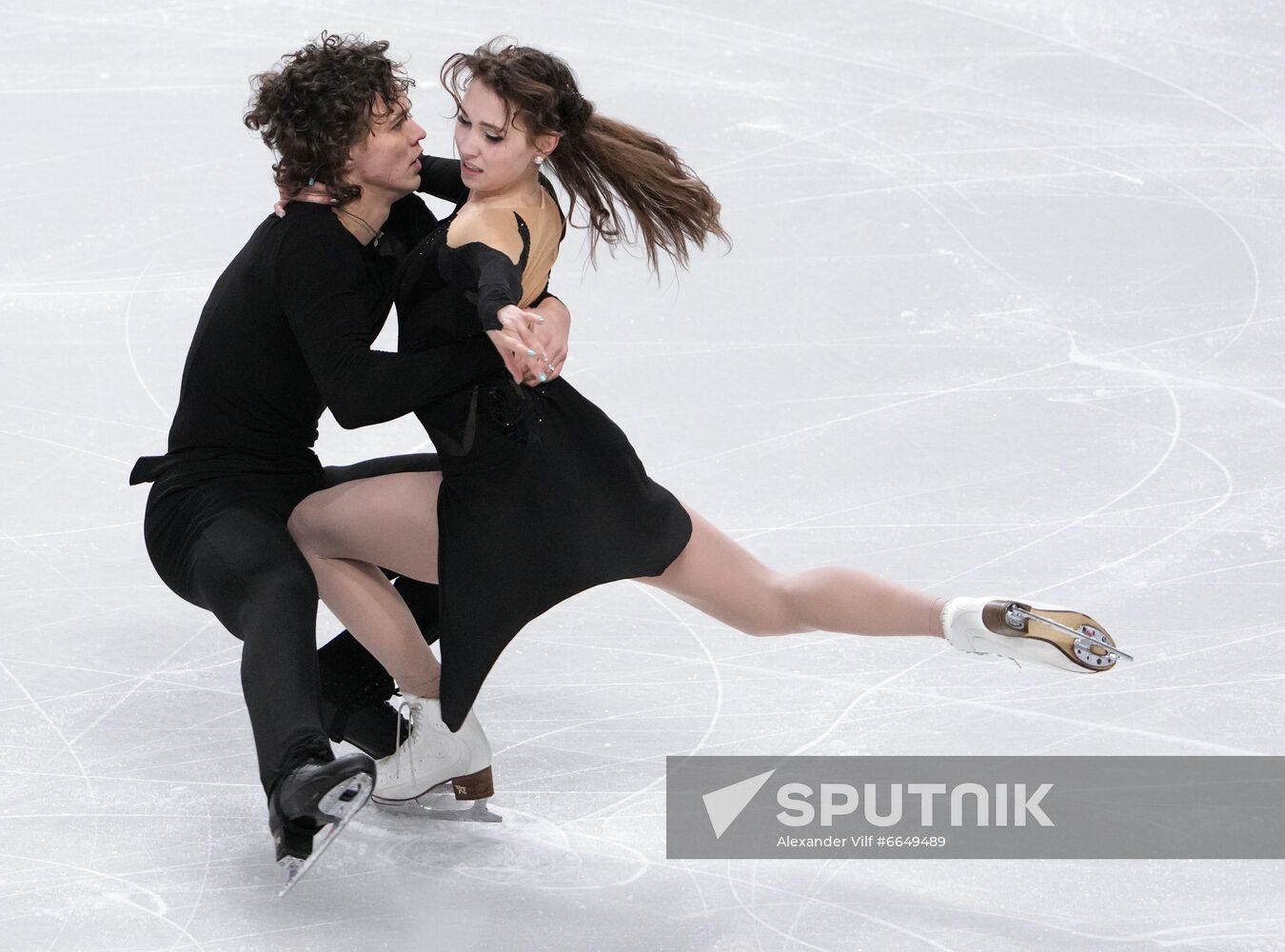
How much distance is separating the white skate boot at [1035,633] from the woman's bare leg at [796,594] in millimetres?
64

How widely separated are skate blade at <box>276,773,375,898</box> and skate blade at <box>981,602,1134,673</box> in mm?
1170

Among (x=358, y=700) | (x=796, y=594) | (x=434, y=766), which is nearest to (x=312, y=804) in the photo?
(x=434, y=766)

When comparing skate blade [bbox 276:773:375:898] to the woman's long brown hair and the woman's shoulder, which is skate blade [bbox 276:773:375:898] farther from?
the woman's long brown hair

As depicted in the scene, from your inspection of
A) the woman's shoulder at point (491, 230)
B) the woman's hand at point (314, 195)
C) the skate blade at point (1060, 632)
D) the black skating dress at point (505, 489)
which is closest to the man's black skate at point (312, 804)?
the black skating dress at point (505, 489)

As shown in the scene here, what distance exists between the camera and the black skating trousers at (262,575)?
2.83m

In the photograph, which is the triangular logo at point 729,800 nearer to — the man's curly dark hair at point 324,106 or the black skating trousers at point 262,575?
the black skating trousers at point 262,575

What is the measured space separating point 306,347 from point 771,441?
70.6 inches

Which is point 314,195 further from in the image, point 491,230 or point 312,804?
point 312,804

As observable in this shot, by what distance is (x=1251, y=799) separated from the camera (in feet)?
10.4

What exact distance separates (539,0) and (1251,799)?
4.68 m

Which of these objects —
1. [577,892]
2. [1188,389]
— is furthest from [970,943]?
[1188,389]

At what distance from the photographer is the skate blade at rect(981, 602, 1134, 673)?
9.92 ft

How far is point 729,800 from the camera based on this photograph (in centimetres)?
318

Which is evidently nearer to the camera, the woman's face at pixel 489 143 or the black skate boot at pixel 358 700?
the woman's face at pixel 489 143
